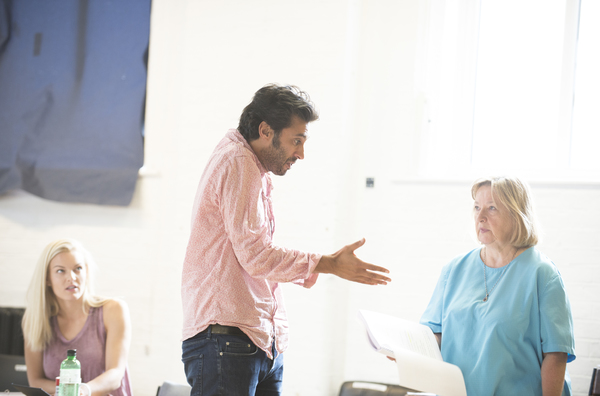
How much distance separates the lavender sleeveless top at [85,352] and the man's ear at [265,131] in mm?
1393

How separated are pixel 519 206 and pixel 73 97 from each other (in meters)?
3.16

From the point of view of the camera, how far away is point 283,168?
178 cm

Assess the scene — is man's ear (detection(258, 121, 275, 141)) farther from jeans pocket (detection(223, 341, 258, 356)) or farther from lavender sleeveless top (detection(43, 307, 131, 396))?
lavender sleeveless top (detection(43, 307, 131, 396))

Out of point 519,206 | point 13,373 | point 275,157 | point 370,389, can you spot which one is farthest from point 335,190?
point 13,373

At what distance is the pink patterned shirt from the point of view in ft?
5.22

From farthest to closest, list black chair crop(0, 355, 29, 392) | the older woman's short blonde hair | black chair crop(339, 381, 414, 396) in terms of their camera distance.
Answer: black chair crop(339, 381, 414, 396) < black chair crop(0, 355, 29, 392) < the older woman's short blonde hair

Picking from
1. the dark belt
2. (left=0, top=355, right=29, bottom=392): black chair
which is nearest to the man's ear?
the dark belt

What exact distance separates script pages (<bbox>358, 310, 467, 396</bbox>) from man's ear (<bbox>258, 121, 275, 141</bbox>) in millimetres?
665

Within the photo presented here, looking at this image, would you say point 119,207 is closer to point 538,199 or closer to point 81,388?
point 81,388

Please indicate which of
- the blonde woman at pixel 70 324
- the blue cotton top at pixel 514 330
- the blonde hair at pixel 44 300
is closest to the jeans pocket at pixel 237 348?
the blue cotton top at pixel 514 330

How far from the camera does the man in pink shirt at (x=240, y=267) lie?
5.22 feet

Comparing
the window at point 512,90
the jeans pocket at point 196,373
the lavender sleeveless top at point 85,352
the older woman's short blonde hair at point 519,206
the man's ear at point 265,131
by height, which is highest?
the window at point 512,90

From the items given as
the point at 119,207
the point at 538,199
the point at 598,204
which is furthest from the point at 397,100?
the point at 119,207

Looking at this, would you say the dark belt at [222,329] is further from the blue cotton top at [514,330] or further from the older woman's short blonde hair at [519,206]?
the older woman's short blonde hair at [519,206]
